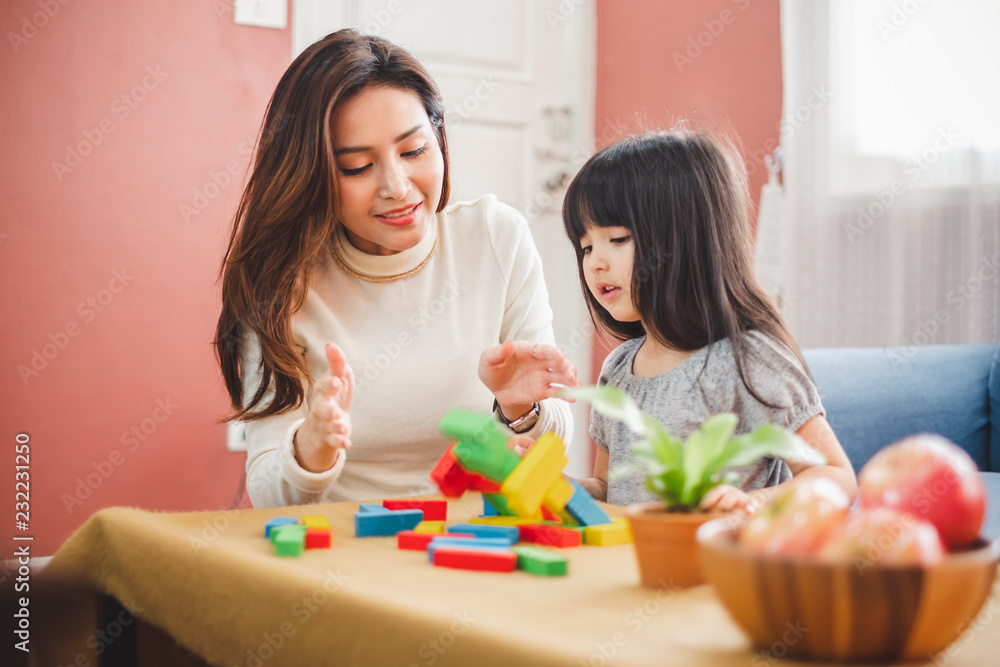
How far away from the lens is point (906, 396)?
1.94 meters

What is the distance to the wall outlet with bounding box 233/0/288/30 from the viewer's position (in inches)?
111

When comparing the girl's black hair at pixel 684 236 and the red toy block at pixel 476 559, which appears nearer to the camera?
the red toy block at pixel 476 559

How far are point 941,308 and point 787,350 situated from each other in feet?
4.80

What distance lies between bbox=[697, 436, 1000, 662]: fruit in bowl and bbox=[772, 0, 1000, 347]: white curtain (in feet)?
6.81

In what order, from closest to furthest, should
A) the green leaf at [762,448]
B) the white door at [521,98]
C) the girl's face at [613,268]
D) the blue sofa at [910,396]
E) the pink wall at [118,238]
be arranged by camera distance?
1. the green leaf at [762,448]
2. the girl's face at [613,268]
3. the blue sofa at [910,396]
4. the pink wall at [118,238]
5. the white door at [521,98]

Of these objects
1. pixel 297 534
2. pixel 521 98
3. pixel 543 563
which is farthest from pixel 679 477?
pixel 521 98

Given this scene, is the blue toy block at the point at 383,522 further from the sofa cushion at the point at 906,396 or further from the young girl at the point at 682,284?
the sofa cushion at the point at 906,396

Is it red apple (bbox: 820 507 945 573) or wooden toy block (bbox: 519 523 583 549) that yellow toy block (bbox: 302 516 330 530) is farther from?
red apple (bbox: 820 507 945 573)

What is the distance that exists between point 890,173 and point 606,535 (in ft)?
6.81

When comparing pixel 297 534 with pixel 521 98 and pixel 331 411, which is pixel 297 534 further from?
pixel 521 98

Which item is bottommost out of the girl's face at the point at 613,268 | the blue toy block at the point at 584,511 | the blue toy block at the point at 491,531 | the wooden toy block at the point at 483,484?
the blue toy block at the point at 491,531

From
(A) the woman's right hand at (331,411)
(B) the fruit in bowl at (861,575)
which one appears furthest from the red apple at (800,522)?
(A) the woman's right hand at (331,411)

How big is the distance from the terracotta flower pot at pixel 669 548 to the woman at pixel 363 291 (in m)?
0.56

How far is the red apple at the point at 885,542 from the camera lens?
17.7 inches
